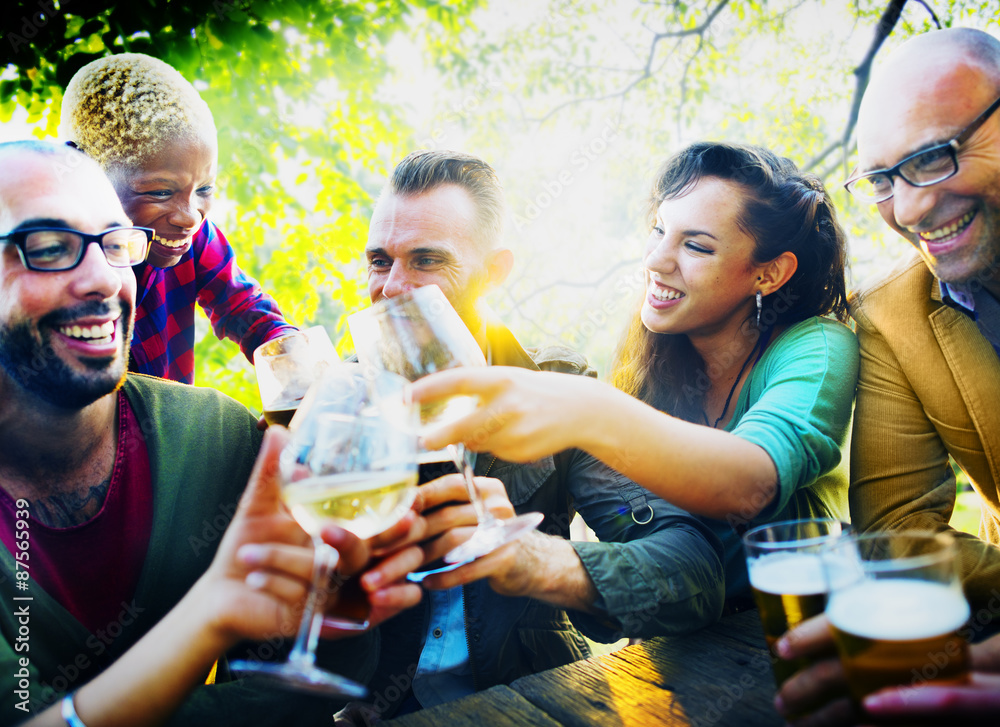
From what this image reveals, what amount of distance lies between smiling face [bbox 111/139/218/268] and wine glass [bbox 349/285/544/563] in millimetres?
1677

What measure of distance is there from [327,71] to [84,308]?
11.2ft

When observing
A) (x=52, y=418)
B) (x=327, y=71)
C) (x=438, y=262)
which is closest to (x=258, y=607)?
(x=52, y=418)

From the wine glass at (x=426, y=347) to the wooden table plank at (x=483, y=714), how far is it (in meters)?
0.29

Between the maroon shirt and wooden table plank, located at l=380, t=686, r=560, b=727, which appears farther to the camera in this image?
the maroon shirt

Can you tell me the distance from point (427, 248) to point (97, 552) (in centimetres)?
157

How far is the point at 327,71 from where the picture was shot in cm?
448

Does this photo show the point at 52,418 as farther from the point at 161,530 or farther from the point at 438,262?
the point at 438,262

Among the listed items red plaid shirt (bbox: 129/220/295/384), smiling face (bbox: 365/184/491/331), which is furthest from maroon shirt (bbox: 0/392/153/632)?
red plaid shirt (bbox: 129/220/295/384)

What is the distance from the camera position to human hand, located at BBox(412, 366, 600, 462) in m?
1.17

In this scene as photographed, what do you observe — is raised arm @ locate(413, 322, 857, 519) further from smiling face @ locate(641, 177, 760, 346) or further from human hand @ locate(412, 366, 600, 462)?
smiling face @ locate(641, 177, 760, 346)

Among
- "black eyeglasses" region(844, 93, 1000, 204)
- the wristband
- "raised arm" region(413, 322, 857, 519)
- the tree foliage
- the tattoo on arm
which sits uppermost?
the tree foliage

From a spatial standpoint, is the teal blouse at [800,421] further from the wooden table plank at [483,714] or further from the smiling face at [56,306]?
the smiling face at [56,306]

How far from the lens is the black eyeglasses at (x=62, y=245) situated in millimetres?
1591

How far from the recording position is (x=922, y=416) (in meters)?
2.05
